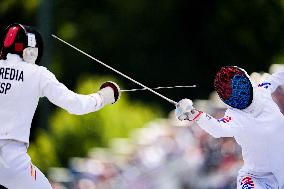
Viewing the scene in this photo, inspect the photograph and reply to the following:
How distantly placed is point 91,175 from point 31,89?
5.86 m

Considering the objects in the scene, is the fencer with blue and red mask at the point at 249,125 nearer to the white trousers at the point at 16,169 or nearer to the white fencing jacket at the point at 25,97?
the white fencing jacket at the point at 25,97

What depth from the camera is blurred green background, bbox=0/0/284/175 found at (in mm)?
24156

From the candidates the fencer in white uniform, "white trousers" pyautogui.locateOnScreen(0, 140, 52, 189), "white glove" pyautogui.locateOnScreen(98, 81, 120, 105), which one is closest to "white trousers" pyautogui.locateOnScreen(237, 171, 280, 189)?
"white glove" pyautogui.locateOnScreen(98, 81, 120, 105)

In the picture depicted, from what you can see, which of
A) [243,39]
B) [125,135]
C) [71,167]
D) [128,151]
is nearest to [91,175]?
[128,151]

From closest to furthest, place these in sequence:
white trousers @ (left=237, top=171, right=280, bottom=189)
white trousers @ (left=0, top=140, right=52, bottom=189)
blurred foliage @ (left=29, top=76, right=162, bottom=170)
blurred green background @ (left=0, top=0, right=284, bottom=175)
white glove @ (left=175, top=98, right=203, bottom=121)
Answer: white trousers @ (left=0, top=140, right=52, bottom=189)
white glove @ (left=175, top=98, right=203, bottom=121)
white trousers @ (left=237, top=171, right=280, bottom=189)
blurred foliage @ (left=29, top=76, right=162, bottom=170)
blurred green background @ (left=0, top=0, right=284, bottom=175)

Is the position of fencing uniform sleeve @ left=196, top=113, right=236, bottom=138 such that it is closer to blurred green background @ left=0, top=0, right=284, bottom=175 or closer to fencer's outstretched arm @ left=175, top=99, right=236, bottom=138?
fencer's outstretched arm @ left=175, top=99, right=236, bottom=138

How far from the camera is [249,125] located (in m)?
11.2

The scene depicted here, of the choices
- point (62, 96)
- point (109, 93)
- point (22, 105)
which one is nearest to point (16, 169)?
point (22, 105)

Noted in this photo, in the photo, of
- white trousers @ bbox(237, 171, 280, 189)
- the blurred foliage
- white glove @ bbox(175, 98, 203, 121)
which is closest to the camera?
white glove @ bbox(175, 98, 203, 121)

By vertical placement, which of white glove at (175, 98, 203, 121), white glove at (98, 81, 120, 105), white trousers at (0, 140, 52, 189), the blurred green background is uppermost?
the blurred green background

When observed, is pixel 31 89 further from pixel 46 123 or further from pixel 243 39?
pixel 243 39

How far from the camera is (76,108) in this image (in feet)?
35.7

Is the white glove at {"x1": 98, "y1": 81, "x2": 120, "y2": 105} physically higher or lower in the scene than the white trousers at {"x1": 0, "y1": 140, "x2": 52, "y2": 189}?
higher

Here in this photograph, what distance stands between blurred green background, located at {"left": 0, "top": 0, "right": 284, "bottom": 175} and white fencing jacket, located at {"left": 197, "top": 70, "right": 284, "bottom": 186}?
1191 centimetres
